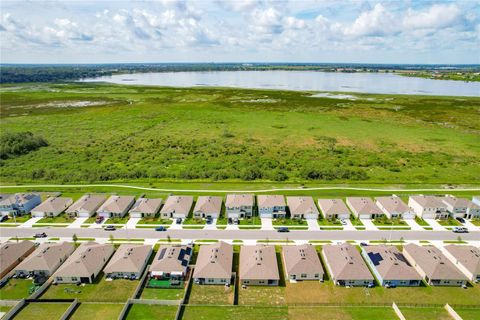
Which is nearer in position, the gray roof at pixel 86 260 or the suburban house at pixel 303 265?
the gray roof at pixel 86 260

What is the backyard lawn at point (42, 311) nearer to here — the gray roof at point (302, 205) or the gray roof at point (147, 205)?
the gray roof at point (147, 205)

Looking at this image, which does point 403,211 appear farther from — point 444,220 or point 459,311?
point 459,311

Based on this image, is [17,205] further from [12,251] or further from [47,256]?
[47,256]

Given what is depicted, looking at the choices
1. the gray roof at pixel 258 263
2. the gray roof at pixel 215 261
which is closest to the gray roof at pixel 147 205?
the gray roof at pixel 215 261

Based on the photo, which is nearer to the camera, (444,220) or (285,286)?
(285,286)

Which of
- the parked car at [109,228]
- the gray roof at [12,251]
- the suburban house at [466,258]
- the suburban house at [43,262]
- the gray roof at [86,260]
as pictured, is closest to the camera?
the gray roof at [86,260]

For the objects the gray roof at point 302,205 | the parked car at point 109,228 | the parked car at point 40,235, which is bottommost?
the parked car at point 40,235

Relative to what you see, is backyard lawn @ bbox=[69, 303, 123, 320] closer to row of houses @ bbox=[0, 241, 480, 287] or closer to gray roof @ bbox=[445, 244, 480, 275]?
row of houses @ bbox=[0, 241, 480, 287]

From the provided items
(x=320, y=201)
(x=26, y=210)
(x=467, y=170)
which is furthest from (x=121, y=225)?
(x=467, y=170)
